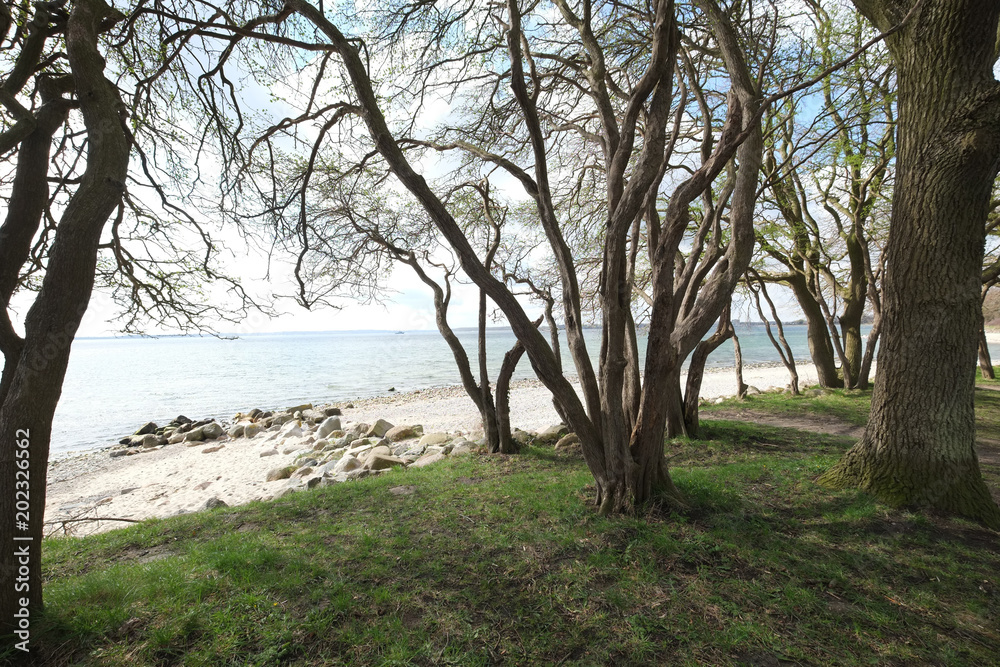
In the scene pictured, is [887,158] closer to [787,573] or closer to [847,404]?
[847,404]

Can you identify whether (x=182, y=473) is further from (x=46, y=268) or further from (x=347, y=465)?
(x=46, y=268)

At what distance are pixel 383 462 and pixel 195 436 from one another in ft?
32.0

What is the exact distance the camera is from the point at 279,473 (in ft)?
28.8

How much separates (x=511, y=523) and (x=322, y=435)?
395 inches

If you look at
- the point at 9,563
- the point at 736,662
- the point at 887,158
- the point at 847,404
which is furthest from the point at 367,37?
the point at 847,404

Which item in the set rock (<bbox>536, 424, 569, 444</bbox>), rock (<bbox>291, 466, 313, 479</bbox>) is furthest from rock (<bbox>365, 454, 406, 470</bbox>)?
rock (<bbox>536, 424, 569, 444</bbox>)

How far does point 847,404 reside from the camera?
30.8 ft

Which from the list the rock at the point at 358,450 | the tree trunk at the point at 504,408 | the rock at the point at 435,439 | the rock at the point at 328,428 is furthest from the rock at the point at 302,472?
the tree trunk at the point at 504,408

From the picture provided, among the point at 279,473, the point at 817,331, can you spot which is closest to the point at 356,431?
A: the point at 279,473

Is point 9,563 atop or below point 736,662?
atop

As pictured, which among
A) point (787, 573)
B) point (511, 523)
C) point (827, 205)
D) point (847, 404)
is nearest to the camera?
point (787, 573)

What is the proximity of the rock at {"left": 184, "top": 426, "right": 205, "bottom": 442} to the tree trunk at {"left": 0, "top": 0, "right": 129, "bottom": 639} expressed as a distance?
13.3 meters

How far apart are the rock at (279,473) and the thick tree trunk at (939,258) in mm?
9472

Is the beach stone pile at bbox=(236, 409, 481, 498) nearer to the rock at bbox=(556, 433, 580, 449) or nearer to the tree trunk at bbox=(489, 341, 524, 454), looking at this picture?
the tree trunk at bbox=(489, 341, 524, 454)
